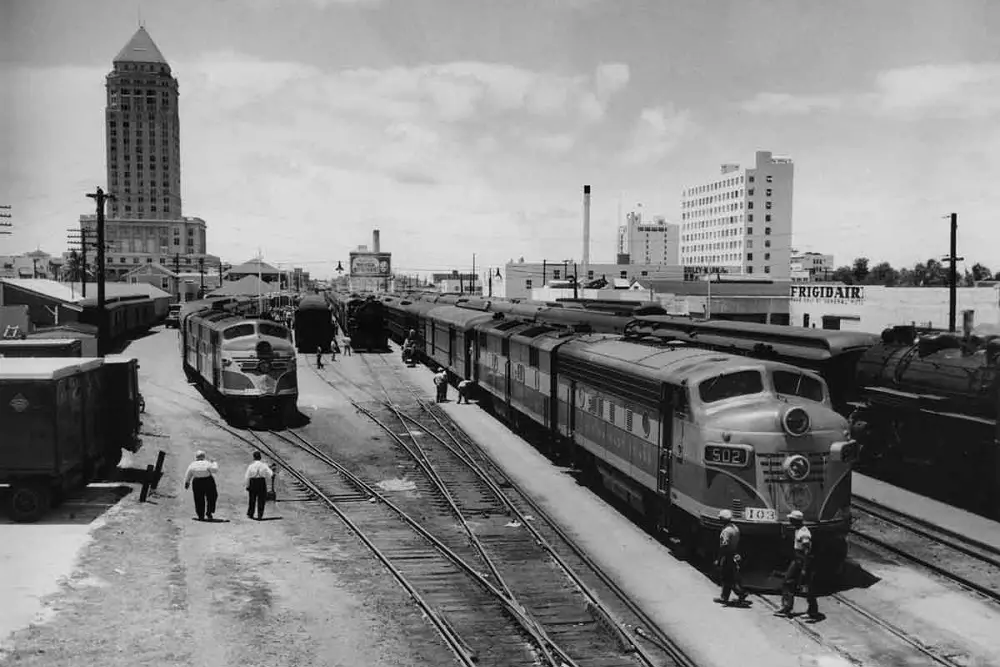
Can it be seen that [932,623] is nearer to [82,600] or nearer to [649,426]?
[649,426]

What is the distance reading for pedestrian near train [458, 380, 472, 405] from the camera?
3803cm

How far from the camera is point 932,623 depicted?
1415cm

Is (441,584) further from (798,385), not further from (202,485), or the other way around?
(798,385)

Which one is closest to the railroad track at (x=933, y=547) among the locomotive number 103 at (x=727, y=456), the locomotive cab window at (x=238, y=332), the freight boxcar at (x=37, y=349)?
the locomotive number 103 at (x=727, y=456)

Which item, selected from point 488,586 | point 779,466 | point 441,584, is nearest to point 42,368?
point 441,584

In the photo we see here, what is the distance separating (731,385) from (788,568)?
3.12 metres

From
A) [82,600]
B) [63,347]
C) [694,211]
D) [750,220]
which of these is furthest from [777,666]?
[694,211]

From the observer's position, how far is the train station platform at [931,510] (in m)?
19.5

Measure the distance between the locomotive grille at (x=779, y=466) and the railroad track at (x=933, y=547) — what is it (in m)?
3.82

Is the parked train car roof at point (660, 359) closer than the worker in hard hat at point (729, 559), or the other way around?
the worker in hard hat at point (729, 559)

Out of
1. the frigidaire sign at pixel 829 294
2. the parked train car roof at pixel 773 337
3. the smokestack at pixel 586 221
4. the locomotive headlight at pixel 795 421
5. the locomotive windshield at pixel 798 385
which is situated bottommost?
the locomotive headlight at pixel 795 421

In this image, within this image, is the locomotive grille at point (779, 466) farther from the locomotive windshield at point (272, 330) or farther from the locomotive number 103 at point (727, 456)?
the locomotive windshield at point (272, 330)

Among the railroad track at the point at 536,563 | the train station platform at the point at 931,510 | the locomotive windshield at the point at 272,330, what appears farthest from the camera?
the locomotive windshield at the point at 272,330

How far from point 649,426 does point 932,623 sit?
5.81m
